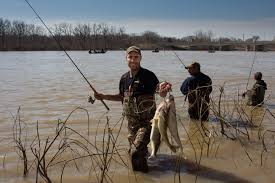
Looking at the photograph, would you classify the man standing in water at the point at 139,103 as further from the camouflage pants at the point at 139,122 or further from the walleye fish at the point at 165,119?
the walleye fish at the point at 165,119

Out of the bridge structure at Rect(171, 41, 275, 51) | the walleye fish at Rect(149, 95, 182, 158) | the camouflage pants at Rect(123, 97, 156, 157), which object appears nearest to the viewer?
the walleye fish at Rect(149, 95, 182, 158)

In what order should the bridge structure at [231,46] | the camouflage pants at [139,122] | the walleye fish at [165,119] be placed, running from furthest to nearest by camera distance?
the bridge structure at [231,46] < the camouflage pants at [139,122] < the walleye fish at [165,119]

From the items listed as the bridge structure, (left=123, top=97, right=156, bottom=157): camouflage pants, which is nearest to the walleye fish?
(left=123, top=97, right=156, bottom=157): camouflage pants

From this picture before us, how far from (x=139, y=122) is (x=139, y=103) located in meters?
0.32

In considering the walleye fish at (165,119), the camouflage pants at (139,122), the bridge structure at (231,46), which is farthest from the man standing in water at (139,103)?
the bridge structure at (231,46)

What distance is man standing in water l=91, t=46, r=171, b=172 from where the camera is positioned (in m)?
6.12

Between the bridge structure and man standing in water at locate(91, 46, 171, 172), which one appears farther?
the bridge structure

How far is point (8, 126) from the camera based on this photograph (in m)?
9.67

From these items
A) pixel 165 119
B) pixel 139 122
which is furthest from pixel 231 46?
pixel 165 119

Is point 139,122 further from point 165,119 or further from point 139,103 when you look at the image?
point 165,119

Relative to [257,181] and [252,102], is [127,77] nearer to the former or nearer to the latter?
[257,181]

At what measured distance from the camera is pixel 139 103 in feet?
20.7

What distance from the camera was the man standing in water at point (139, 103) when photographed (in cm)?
612

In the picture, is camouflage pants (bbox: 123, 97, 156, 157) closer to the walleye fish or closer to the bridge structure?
the walleye fish
